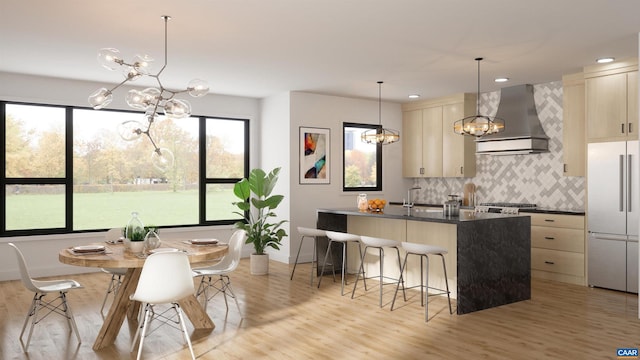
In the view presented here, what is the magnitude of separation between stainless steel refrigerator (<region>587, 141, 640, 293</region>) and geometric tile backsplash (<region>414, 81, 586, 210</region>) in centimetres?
85

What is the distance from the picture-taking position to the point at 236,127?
864 cm

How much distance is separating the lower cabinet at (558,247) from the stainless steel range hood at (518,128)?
1036 mm

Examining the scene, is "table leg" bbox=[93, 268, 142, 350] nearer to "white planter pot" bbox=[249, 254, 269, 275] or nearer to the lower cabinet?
"white planter pot" bbox=[249, 254, 269, 275]

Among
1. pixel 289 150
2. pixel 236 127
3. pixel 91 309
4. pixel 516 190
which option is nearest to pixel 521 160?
pixel 516 190

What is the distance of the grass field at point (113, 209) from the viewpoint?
22.5ft

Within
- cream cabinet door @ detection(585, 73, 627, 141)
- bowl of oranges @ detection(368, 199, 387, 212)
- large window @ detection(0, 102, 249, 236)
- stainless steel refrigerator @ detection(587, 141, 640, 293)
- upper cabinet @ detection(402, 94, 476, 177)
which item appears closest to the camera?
stainless steel refrigerator @ detection(587, 141, 640, 293)

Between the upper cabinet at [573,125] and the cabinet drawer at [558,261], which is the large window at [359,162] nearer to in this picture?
the cabinet drawer at [558,261]

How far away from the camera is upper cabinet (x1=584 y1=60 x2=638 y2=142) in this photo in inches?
232

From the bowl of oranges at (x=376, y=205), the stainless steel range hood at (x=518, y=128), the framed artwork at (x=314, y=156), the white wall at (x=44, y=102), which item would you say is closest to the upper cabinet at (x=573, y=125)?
the stainless steel range hood at (x=518, y=128)

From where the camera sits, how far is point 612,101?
6051mm

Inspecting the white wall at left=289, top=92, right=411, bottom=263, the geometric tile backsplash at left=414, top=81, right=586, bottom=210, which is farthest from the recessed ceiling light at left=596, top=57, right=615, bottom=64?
the white wall at left=289, top=92, right=411, bottom=263

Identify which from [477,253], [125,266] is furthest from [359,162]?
[125,266]

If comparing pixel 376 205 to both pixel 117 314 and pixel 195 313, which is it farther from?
pixel 117 314

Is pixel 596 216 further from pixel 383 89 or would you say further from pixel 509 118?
pixel 383 89
